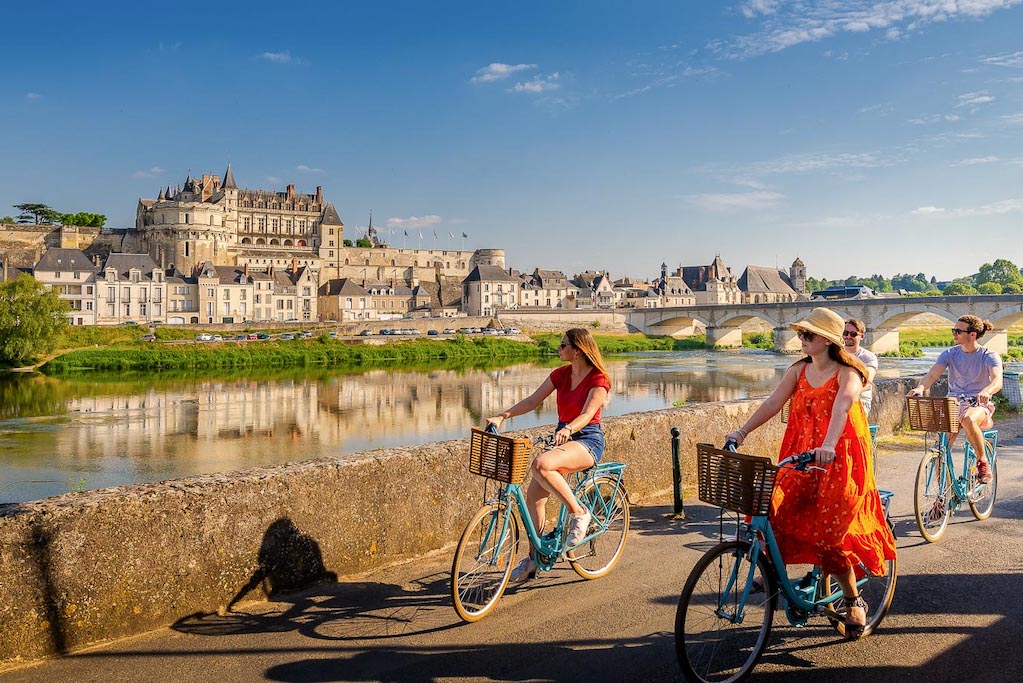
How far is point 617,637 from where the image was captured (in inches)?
154

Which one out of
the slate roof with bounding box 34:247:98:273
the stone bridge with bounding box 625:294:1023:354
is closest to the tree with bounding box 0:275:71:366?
the slate roof with bounding box 34:247:98:273

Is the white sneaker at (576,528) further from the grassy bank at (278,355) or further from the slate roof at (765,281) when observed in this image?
the slate roof at (765,281)

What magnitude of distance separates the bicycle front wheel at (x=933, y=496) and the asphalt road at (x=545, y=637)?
0.42 m

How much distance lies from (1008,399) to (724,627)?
11306mm

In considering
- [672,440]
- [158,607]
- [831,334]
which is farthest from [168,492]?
[672,440]

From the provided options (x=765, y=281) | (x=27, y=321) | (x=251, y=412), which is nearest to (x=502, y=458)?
(x=251, y=412)

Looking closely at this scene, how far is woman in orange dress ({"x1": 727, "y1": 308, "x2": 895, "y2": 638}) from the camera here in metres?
3.63

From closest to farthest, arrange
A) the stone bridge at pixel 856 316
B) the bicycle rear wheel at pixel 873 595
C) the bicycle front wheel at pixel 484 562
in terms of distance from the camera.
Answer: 1. the bicycle rear wheel at pixel 873 595
2. the bicycle front wheel at pixel 484 562
3. the stone bridge at pixel 856 316

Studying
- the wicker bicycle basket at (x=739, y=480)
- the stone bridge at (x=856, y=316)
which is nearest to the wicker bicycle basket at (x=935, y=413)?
the wicker bicycle basket at (x=739, y=480)

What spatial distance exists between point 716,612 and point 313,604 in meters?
2.14

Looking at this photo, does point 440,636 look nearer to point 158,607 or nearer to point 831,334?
point 158,607

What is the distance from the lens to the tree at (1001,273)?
108m

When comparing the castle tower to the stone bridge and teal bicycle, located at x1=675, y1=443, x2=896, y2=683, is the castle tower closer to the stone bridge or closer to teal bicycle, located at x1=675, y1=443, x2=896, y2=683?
the stone bridge

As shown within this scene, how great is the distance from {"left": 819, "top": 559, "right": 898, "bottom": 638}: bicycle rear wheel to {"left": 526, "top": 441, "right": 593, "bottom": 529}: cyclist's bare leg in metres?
1.33
